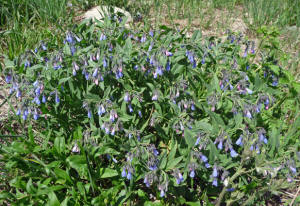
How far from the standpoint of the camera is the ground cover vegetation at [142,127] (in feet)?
8.54

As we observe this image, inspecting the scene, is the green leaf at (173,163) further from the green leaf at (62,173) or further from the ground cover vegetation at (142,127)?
the green leaf at (62,173)

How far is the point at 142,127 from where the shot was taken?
307 cm

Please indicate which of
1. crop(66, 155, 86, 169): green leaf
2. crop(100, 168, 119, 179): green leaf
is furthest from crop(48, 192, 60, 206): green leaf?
crop(100, 168, 119, 179): green leaf

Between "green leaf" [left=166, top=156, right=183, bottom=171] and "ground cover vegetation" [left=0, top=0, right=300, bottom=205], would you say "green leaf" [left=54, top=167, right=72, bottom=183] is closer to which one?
"ground cover vegetation" [left=0, top=0, right=300, bottom=205]

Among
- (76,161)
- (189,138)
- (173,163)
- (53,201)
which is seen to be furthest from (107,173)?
(189,138)

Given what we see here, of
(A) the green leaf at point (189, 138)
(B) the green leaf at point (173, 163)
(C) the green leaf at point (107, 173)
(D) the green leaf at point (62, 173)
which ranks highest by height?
(A) the green leaf at point (189, 138)

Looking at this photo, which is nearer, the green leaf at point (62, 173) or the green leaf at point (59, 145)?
the green leaf at point (62, 173)

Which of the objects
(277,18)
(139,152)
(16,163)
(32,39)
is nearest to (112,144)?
(139,152)

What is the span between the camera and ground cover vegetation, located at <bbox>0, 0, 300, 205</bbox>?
2604mm

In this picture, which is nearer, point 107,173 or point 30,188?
point 30,188

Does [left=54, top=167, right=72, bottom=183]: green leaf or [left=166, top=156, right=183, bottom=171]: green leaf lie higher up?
[left=166, top=156, right=183, bottom=171]: green leaf

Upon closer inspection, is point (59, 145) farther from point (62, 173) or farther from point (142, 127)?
point (142, 127)

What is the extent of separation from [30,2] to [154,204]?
4575 millimetres

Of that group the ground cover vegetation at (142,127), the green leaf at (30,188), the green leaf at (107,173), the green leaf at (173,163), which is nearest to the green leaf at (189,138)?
the ground cover vegetation at (142,127)
